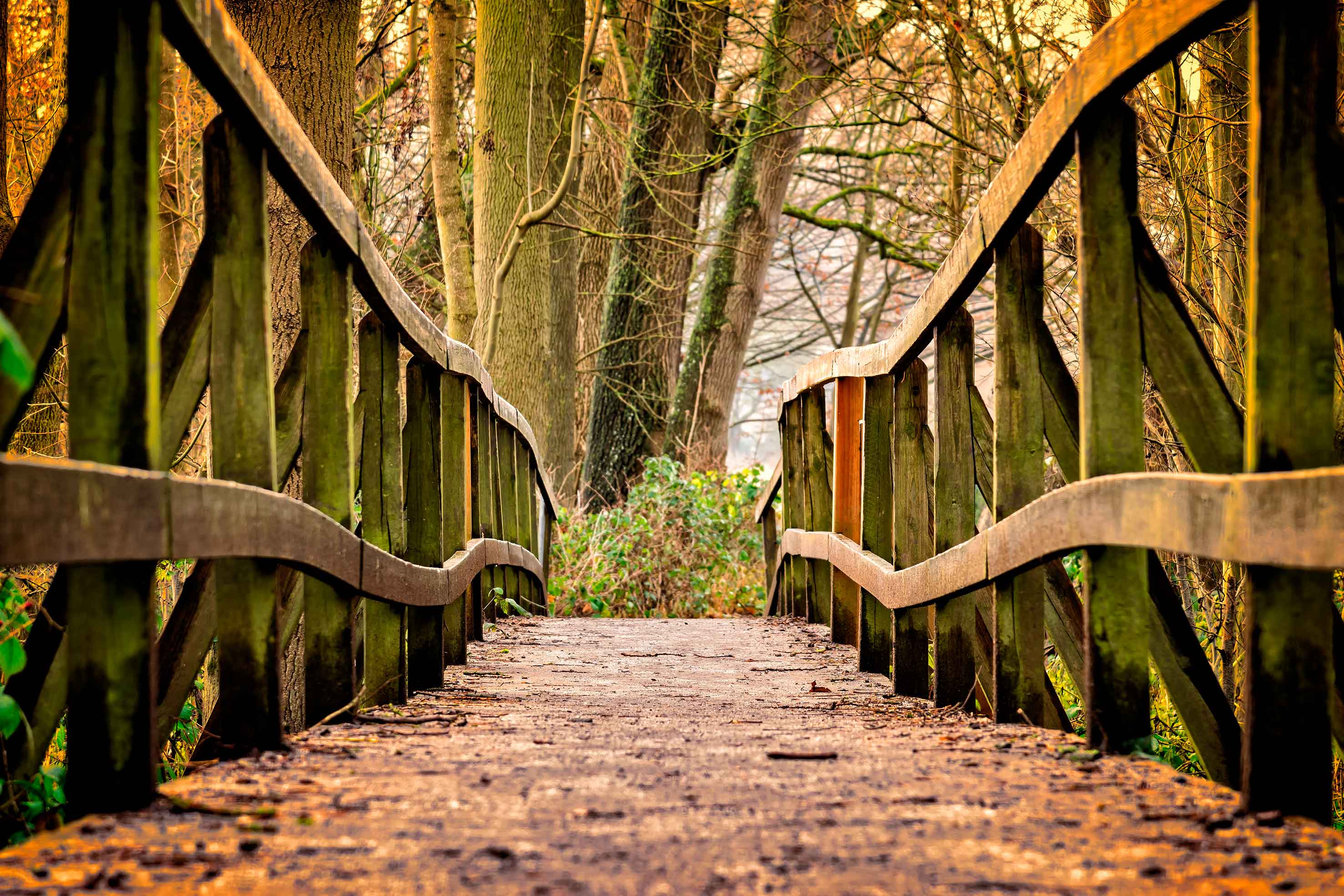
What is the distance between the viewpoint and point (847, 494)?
526 cm

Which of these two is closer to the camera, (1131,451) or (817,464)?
(1131,451)

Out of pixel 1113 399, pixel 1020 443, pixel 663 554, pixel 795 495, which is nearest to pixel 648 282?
pixel 663 554

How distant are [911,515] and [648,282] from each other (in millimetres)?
9587

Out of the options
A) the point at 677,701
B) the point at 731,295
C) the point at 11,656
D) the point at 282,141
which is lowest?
the point at 677,701

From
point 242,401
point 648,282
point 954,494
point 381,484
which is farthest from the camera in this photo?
point 648,282

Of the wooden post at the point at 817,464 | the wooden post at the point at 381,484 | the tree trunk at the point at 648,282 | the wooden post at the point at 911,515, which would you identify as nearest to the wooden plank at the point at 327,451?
the wooden post at the point at 381,484

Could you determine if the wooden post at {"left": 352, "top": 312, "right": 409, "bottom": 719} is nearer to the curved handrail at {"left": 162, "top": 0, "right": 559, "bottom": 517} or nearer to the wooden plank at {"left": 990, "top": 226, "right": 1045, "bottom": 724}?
the curved handrail at {"left": 162, "top": 0, "right": 559, "bottom": 517}

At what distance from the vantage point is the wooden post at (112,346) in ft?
5.75

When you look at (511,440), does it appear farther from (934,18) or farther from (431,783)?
(431,783)

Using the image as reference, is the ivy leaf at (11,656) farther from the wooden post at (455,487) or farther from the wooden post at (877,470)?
the wooden post at (877,470)

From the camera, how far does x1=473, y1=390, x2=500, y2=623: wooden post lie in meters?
5.52

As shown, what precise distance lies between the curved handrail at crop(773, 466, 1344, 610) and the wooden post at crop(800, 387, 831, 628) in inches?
110

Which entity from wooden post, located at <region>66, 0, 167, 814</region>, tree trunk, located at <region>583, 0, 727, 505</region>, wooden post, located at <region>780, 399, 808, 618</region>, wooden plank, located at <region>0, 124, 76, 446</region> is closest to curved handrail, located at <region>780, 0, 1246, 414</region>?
wooden post, located at <region>66, 0, 167, 814</region>

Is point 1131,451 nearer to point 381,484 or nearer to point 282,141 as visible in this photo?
point 282,141
